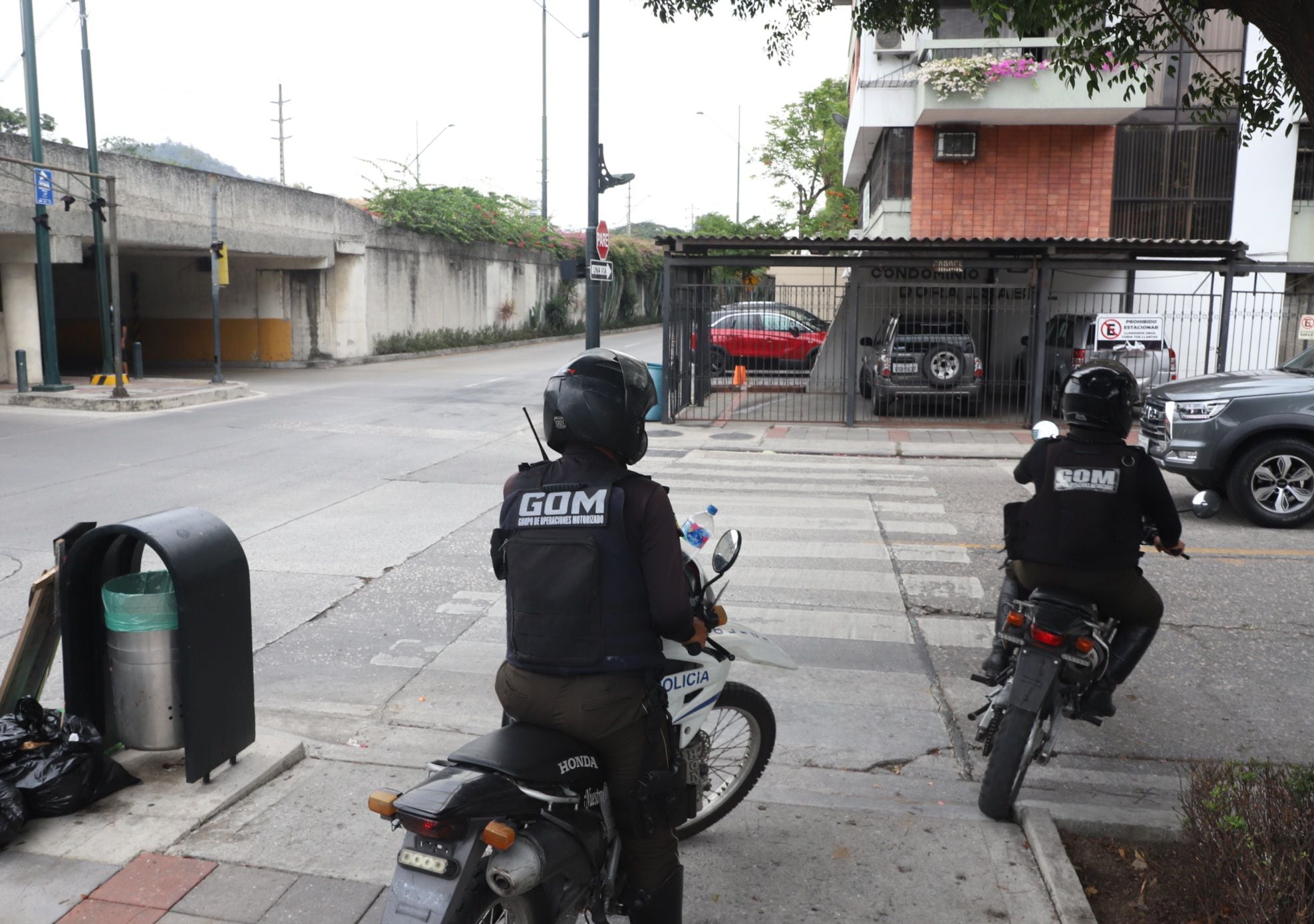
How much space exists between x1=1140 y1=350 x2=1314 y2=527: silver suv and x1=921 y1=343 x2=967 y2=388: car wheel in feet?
26.7

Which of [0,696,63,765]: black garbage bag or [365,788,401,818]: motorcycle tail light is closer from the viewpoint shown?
[365,788,401,818]: motorcycle tail light

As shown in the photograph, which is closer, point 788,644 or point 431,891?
point 431,891

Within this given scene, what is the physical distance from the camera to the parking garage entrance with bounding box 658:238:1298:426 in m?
17.7

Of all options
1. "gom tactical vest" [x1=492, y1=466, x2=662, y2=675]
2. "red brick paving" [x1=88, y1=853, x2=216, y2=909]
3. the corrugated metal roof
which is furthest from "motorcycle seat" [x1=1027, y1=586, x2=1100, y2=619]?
the corrugated metal roof

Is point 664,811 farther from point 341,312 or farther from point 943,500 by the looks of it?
point 341,312

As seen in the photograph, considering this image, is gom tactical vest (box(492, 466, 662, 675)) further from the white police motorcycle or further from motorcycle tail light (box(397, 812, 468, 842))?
motorcycle tail light (box(397, 812, 468, 842))

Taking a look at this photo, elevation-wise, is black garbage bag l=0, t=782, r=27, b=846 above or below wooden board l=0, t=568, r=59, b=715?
below

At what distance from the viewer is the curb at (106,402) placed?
18734 mm

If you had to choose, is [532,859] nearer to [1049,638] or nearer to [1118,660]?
[1049,638]

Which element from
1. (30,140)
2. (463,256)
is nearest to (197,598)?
(30,140)

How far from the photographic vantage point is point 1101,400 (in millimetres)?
4562

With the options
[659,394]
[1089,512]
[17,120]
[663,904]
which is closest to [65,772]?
[663,904]

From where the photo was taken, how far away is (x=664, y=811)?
3.12 m

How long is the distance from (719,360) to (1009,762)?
20400mm
